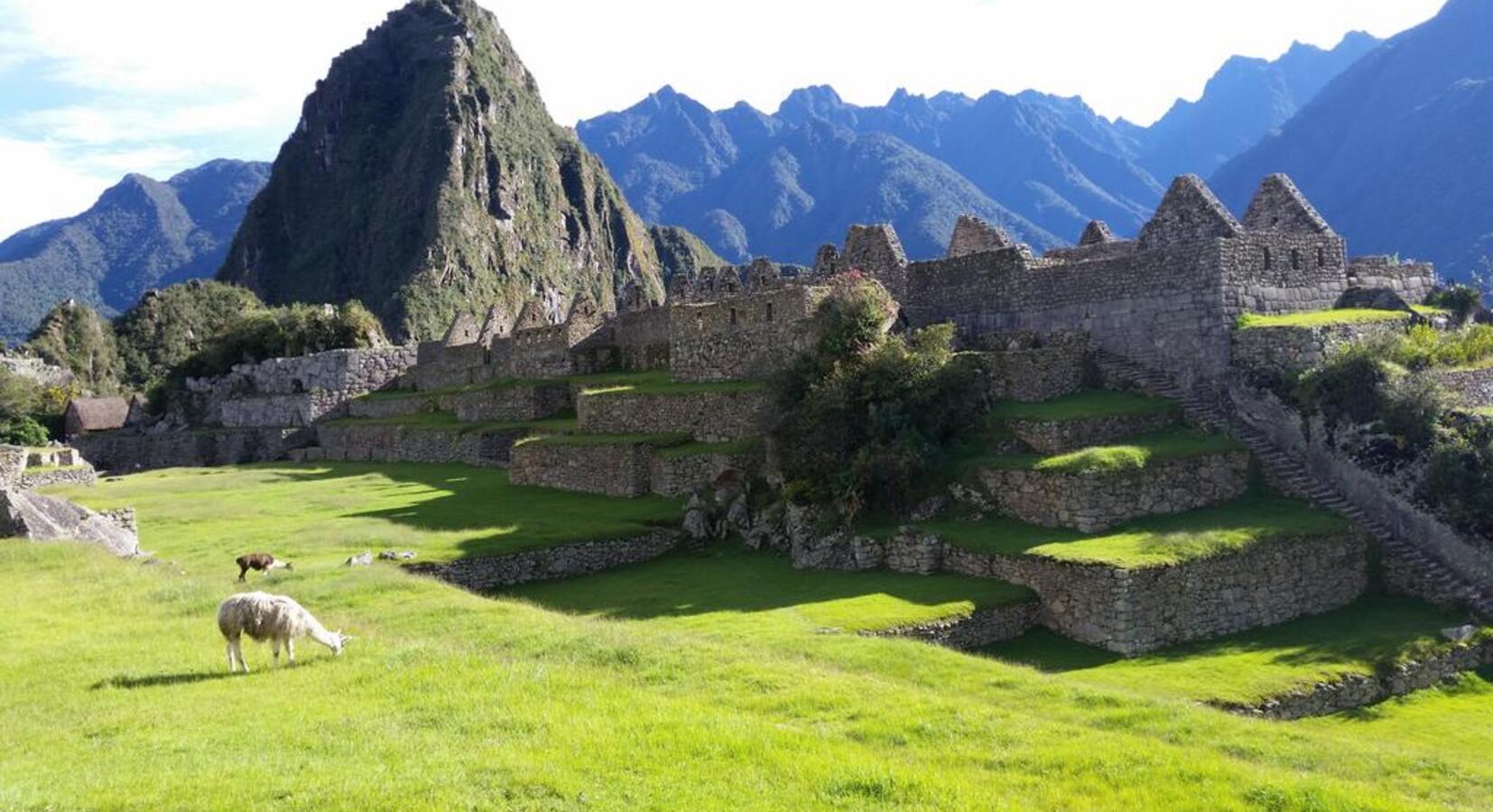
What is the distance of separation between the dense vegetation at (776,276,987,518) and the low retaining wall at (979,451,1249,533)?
1.55 metres

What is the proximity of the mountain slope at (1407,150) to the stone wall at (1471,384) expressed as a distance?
57.8 m

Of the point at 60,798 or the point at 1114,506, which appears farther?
the point at 1114,506

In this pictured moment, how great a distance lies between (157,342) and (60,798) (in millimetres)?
114165

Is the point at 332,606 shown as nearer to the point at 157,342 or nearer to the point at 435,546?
the point at 435,546

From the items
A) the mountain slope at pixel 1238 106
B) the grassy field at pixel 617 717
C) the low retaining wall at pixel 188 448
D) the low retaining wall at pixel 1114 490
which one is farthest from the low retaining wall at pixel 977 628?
the mountain slope at pixel 1238 106

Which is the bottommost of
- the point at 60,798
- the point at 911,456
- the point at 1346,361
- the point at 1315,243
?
the point at 60,798

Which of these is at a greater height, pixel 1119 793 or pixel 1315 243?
pixel 1315 243

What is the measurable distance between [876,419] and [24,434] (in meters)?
53.9

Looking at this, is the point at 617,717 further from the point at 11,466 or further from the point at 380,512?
the point at 11,466

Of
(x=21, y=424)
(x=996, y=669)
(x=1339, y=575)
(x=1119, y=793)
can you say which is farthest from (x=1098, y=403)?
(x=21, y=424)

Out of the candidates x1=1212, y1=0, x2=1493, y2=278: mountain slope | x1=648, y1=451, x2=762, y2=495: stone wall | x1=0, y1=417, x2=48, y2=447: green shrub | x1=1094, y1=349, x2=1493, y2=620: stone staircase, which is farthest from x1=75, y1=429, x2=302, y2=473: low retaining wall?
x1=1212, y1=0, x2=1493, y2=278: mountain slope

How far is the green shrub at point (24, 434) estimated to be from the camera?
56.0m

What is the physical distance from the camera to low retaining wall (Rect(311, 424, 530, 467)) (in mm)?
37219

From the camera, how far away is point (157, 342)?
10725 cm
